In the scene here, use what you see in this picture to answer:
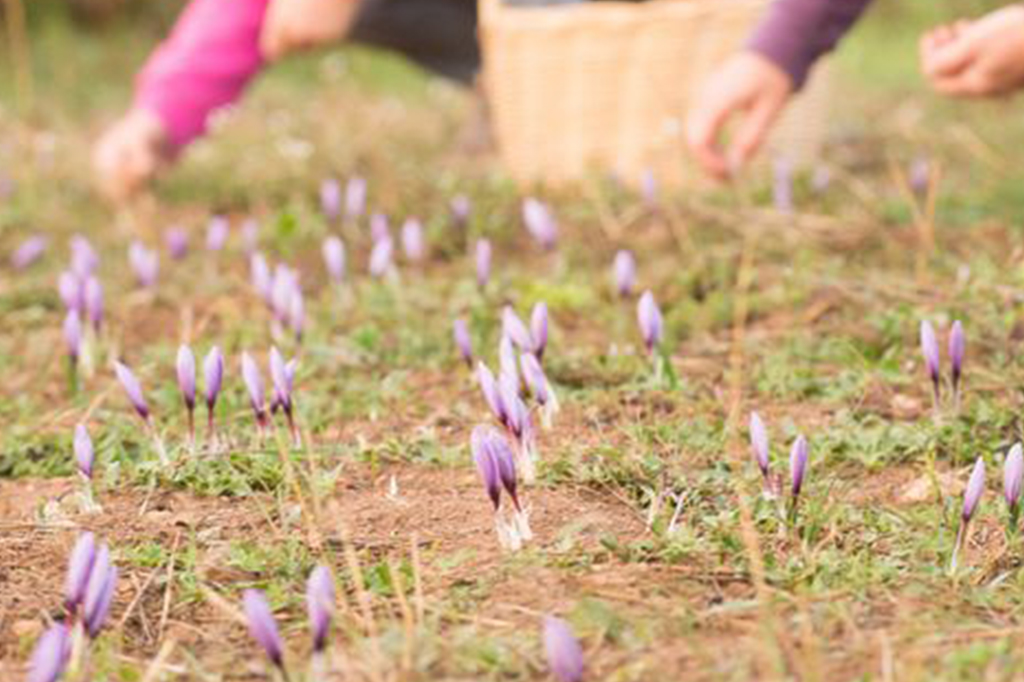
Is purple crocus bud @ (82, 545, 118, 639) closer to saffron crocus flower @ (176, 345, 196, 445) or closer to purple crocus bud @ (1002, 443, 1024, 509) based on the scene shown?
saffron crocus flower @ (176, 345, 196, 445)

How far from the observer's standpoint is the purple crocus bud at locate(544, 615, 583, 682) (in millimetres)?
1546

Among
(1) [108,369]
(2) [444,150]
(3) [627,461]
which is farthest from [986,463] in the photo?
(2) [444,150]

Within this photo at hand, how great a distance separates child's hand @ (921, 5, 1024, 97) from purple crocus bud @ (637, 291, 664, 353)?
699 millimetres

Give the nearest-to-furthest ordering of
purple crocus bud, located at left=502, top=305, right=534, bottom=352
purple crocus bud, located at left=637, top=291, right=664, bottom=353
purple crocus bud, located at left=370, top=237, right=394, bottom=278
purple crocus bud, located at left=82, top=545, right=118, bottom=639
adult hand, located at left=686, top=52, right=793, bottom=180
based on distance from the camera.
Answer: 1. purple crocus bud, located at left=82, top=545, right=118, bottom=639
2. purple crocus bud, located at left=502, top=305, right=534, bottom=352
3. purple crocus bud, located at left=637, top=291, right=664, bottom=353
4. adult hand, located at left=686, top=52, right=793, bottom=180
5. purple crocus bud, located at left=370, top=237, right=394, bottom=278

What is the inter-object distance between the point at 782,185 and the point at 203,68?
4.98ft

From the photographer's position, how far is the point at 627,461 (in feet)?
7.00

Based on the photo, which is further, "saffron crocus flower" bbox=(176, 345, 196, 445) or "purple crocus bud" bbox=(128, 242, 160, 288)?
"purple crocus bud" bbox=(128, 242, 160, 288)

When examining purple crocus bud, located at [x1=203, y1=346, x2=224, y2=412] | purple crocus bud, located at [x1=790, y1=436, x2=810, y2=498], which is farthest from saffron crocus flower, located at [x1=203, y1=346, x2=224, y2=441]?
purple crocus bud, located at [x1=790, y1=436, x2=810, y2=498]

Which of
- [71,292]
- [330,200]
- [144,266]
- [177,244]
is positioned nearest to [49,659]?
[71,292]

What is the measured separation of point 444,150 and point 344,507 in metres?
3.38

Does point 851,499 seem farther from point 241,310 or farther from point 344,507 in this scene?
point 241,310

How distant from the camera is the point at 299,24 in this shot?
430cm

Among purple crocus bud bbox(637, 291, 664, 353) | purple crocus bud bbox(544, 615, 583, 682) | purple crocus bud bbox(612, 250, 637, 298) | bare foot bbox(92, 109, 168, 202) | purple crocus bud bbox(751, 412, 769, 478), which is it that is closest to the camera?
purple crocus bud bbox(544, 615, 583, 682)

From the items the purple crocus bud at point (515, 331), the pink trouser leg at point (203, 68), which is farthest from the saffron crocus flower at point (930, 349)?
the pink trouser leg at point (203, 68)
